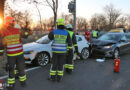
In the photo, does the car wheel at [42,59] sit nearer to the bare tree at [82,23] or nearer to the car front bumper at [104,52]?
the car front bumper at [104,52]

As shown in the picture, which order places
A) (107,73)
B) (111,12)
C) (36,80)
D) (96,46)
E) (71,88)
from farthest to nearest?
(111,12)
(96,46)
(107,73)
(36,80)
(71,88)

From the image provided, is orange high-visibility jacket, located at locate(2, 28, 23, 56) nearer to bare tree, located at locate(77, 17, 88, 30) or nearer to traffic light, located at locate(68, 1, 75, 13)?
traffic light, located at locate(68, 1, 75, 13)

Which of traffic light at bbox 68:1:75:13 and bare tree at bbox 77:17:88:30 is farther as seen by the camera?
bare tree at bbox 77:17:88:30

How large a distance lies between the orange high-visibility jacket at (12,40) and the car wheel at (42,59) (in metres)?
2.24

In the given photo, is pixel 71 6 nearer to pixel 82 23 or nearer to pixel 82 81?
pixel 82 81

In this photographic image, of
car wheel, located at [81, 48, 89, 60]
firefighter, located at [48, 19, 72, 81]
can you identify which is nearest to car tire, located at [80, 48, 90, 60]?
car wheel, located at [81, 48, 89, 60]

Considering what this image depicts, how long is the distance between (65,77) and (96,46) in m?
3.81

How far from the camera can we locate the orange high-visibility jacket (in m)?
3.31

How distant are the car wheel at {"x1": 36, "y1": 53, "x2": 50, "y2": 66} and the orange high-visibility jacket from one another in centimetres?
224

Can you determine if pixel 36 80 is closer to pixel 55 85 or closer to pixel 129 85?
pixel 55 85

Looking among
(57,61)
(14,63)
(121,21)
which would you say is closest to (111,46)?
(57,61)

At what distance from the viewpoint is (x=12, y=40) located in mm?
3367

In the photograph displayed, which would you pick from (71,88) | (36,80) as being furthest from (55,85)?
(36,80)

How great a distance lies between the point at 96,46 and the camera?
25.1 ft
